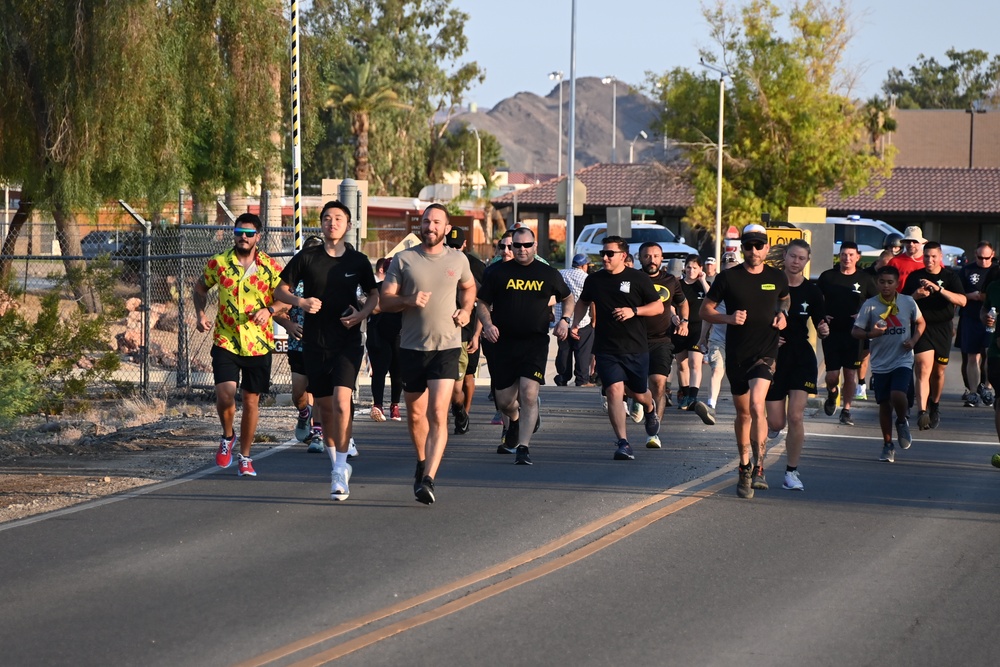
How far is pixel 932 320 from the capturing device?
49.9 feet

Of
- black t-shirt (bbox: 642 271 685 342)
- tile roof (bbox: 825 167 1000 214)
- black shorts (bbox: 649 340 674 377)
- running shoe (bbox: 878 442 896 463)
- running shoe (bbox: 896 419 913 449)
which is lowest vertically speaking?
running shoe (bbox: 878 442 896 463)

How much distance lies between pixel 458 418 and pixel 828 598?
7085 millimetres

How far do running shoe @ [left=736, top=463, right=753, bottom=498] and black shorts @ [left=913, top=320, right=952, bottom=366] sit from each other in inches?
217

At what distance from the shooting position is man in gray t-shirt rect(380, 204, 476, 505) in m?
9.55

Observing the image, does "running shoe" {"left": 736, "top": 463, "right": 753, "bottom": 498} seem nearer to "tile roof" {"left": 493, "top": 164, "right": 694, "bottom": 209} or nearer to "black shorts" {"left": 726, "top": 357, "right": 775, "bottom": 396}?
"black shorts" {"left": 726, "top": 357, "right": 775, "bottom": 396}

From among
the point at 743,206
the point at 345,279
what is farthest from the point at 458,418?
the point at 743,206

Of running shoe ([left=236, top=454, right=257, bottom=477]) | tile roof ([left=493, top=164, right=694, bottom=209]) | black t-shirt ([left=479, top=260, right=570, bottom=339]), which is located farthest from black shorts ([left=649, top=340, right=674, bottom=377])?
tile roof ([left=493, top=164, right=694, bottom=209])

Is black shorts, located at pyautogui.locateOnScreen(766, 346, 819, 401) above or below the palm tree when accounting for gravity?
below

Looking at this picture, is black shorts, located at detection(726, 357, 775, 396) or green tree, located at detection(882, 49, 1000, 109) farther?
green tree, located at detection(882, 49, 1000, 109)

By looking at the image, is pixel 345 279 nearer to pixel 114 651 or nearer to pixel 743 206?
pixel 114 651

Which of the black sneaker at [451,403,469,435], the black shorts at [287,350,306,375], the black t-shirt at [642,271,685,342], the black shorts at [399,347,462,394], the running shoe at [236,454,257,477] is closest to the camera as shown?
the black shorts at [399,347,462,394]

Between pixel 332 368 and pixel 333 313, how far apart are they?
1.29ft

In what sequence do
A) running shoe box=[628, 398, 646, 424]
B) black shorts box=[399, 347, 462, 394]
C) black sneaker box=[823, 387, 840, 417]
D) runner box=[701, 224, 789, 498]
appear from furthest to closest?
black sneaker box=[823, 387, 840, 417]
running shoe box=[628, 398, 646, 424]
runner box=[701, 224, 789, 498]
black shorts box=[399, 347, 462, 394]

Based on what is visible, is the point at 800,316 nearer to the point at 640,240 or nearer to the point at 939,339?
the point at 939,339
